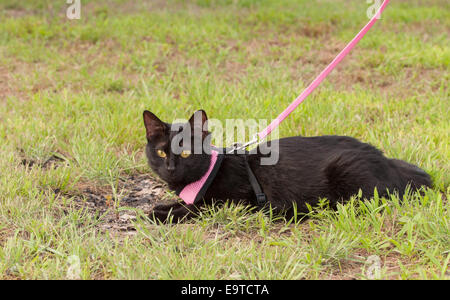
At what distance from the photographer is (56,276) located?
7.83 ft

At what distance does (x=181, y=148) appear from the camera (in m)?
2.99

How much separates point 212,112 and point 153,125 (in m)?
1.66

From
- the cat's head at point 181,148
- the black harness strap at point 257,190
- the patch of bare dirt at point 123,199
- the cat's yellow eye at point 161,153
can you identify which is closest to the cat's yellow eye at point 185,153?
the cat's head at point 181,148

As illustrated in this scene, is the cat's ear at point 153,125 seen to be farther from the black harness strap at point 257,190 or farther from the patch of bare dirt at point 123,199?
the black harness strap at point 257,190

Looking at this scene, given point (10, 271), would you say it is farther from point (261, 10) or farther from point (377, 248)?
point (261, 10)

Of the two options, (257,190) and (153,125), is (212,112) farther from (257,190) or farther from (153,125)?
(257,190)

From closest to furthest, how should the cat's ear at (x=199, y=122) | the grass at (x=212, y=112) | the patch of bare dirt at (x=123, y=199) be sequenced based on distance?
the grass at (x=212, y=112)
the cat's ear at (x=199, y=122)
the patch of bare dirt at (x=123, y=199)

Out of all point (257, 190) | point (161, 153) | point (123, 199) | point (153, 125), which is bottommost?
point (123, 199)

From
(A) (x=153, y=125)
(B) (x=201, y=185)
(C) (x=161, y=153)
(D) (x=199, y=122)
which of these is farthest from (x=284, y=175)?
(A) (x=153, y=125)

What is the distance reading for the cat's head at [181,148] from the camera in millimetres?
2988

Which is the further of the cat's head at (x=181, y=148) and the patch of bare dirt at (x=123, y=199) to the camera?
the patch of bare dirt at (x=123, y=199)

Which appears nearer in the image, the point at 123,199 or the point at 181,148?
the point at 181,148

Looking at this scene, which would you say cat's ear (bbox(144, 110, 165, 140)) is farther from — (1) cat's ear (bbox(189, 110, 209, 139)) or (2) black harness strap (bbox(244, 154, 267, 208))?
(2) black harness strap (bbox(244, 154, 267, 208))

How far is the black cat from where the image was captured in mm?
3041
